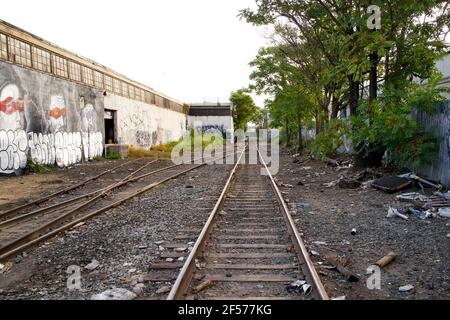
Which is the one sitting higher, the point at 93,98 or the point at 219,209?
the point at 93,98

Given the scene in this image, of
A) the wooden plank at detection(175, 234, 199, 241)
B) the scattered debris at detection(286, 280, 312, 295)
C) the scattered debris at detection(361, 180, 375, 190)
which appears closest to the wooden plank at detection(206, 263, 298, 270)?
the scattered debris at detection(286, 280, 312, 295)

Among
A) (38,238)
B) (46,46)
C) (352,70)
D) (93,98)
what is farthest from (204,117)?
(38,238)

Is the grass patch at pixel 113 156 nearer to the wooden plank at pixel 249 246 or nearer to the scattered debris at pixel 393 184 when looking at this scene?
the scattered debris at pixel 393 184

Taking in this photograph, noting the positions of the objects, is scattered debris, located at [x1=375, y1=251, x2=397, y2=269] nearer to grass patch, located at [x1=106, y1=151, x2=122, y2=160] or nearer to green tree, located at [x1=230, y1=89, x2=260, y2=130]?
grass patch, located at [x1=106, y1=151, x2=122, y2=160]

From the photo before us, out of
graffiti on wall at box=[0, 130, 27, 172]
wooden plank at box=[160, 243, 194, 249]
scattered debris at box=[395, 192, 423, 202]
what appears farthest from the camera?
graffiti on wall at box=[0, 130, 27, 172]

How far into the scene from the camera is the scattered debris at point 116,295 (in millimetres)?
4469

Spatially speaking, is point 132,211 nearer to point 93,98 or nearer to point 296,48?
point 296,48

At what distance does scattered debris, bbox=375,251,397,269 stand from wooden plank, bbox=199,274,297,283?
1363 millimetres

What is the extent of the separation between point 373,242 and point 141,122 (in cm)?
3150

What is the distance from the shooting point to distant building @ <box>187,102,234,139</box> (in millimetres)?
63166

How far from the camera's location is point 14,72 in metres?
17.4

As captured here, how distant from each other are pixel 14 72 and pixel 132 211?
11.7 m

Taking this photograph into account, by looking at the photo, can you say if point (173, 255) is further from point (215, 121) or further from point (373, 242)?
point (215, 121)

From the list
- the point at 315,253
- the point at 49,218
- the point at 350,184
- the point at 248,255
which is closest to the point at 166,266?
the point at 248,255
